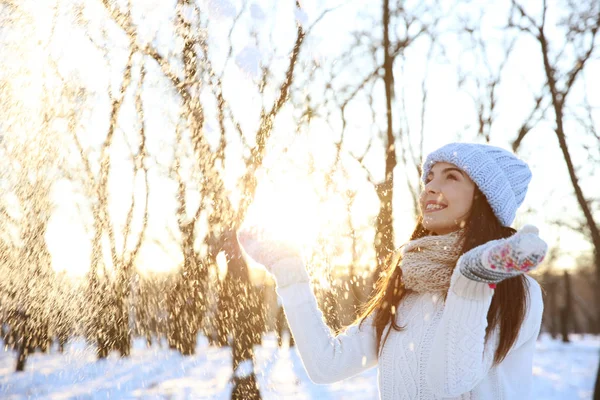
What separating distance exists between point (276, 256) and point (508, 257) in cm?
66

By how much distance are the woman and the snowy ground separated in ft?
12.6

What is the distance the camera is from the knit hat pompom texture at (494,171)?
1.58m

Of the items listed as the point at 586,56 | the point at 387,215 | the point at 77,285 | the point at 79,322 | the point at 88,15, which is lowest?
the point at 79,322

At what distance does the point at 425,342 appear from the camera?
150 cm

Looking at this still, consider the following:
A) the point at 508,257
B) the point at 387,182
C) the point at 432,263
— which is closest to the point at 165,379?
the point at 387,182

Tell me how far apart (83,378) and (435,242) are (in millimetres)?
7548

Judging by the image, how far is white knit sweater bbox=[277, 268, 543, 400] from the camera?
131 centimetres

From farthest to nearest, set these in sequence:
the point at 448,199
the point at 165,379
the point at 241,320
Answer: the point at 165,379
the point at 241,320
the point at 448,199

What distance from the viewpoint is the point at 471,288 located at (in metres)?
1.29

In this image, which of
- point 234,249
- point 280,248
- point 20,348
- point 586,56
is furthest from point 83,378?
point 586,56

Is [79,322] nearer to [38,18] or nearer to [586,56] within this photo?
[38,18]

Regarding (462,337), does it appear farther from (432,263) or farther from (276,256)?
(276,256)

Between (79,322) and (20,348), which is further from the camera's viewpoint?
(79,322)

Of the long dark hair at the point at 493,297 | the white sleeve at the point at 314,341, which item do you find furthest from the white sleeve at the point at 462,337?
the white sleeve at the point at 314,341
